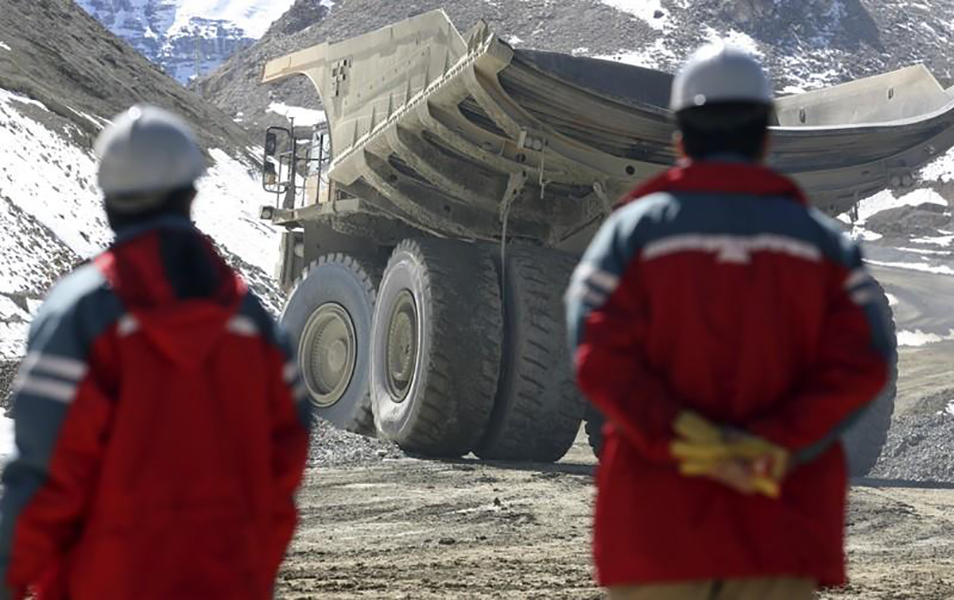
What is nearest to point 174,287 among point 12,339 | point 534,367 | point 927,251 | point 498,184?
point 534,367

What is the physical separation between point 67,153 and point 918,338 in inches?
719

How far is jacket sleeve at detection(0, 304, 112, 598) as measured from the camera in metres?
3.22

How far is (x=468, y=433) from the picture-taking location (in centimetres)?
1334

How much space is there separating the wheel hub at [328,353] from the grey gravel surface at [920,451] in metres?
4.81

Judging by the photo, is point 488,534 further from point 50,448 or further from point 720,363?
point 50,448

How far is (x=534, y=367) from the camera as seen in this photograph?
42.0 feet

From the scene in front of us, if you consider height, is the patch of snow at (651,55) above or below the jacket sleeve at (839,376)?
below

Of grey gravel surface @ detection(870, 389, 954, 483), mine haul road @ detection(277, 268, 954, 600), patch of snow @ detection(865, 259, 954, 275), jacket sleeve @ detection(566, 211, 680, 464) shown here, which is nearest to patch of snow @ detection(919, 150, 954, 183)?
patch of snow @ detection(865, 259, 954, 275)

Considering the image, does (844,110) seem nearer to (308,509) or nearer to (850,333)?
(308,509)

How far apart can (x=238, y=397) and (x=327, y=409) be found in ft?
41.1

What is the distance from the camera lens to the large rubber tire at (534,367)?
12.9 metres

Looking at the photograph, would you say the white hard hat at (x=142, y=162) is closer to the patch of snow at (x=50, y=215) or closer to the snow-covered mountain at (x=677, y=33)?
the patch of snow at (x=50, y=215)

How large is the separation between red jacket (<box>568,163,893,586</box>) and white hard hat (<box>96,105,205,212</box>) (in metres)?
0.84

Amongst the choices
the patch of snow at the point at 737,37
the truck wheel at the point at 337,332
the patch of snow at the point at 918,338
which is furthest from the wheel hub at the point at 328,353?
the patch of snow at the point at 737,37
